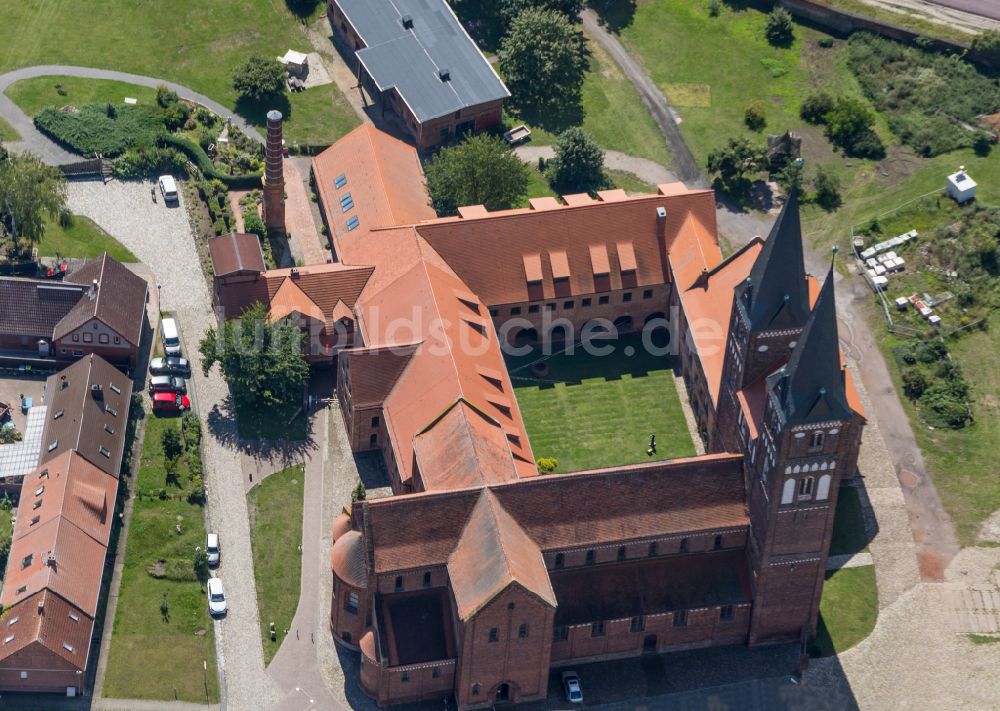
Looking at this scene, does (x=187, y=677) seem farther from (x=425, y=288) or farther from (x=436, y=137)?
(x=436, y=137)

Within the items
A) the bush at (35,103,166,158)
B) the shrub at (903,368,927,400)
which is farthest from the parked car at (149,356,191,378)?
the shrub at (903,368,927,400)

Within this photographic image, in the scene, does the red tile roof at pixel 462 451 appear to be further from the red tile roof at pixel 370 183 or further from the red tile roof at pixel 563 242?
the red tile roof at pixel 370 183

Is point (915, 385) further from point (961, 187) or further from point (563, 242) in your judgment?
point (563, 242)

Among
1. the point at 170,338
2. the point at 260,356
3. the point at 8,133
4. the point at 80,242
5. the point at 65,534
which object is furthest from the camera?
the point at 8,133

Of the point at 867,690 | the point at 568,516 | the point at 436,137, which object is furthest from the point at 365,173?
the point at 867,690

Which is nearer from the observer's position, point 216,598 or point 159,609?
point 159,609

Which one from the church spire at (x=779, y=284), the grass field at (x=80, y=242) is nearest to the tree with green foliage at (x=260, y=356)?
the grass field at (x=80, y=242)

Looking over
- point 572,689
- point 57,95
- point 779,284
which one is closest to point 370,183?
point 57,95
